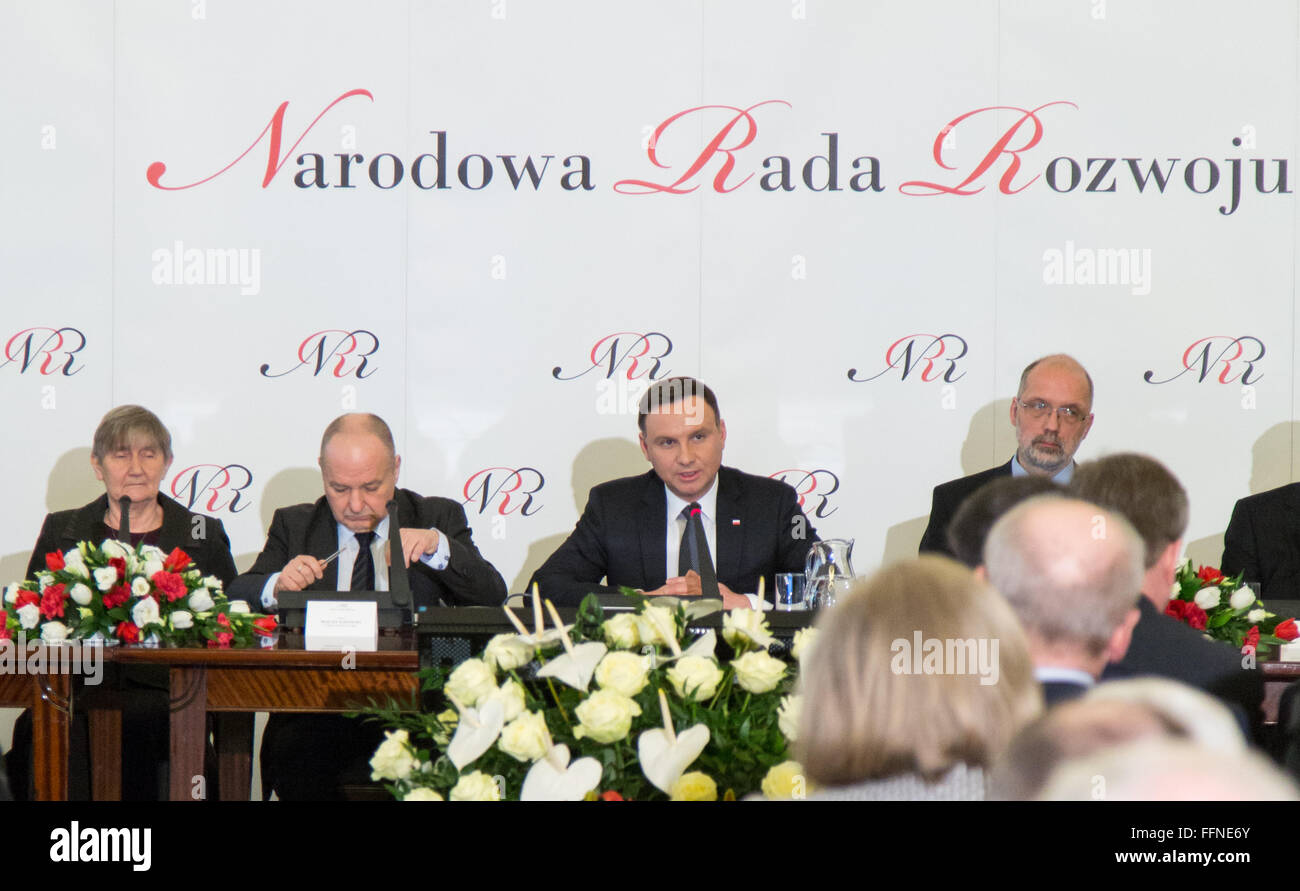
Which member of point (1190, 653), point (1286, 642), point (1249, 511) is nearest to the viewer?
point (1190, 653)

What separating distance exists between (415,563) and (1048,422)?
6.30 ft

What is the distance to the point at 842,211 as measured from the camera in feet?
16.8

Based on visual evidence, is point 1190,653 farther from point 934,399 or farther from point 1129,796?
point 934,399

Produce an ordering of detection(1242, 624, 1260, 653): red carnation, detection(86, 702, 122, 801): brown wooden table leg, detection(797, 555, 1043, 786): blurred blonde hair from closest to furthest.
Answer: detection(797, 555, 1043, 786): blurred blonde hair < detection(1242, 624, 1260, 653): red carnation < detection(86, 702, 122, 801): brown wooden table leg

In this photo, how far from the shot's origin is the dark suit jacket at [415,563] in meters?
4.01

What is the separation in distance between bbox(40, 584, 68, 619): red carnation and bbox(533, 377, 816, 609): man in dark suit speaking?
52.3 inches

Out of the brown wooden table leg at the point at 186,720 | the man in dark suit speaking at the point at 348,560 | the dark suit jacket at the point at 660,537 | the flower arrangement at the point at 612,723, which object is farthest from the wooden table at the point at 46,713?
the flower arrangement at the point at 612,723

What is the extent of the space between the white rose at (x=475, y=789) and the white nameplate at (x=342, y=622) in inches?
72.7

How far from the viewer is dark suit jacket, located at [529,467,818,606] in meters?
4.18

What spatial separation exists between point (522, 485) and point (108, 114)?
194 cm

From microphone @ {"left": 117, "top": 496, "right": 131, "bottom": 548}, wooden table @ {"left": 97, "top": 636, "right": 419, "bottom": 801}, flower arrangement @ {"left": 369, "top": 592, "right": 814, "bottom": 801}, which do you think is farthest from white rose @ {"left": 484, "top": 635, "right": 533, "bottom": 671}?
microphone @ {"left": 117, "top": 496, "right": 131, "bottom": 548}

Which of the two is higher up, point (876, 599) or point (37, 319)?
point (37, 319)

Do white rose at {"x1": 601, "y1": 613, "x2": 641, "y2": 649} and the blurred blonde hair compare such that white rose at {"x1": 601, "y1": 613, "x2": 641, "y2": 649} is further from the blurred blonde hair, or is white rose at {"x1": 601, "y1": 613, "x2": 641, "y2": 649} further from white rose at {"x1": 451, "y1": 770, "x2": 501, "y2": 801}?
the blurred blonde hair
